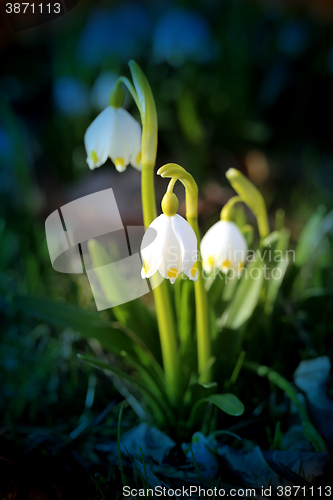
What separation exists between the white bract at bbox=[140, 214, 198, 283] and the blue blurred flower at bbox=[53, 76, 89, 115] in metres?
1.61

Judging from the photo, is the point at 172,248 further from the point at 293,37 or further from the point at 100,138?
the point at 293,37

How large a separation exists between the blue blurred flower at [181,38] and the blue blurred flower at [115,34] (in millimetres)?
111

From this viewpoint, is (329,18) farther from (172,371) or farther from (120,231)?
(172,371)

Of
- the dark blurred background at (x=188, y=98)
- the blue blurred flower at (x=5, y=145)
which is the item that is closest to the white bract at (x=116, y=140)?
the dark blurred background at (x=188, y=98)

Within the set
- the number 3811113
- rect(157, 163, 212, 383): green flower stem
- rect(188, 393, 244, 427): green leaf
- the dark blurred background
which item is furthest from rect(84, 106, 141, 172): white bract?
the dark blurred background

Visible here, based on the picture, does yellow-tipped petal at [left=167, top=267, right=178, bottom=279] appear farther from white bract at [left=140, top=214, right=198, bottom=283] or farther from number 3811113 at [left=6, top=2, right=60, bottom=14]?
number 3811113 at [left=6, top=2, right=60, bottom=14]

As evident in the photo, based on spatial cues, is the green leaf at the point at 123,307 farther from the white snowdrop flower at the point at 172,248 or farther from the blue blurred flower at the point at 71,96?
Result: the blue blurred flower at the point at 71,96

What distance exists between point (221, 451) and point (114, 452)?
0.24m

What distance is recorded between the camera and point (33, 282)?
1.46m

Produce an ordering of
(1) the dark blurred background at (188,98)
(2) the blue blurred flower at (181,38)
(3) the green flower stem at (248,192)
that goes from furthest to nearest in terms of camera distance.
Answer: (2) the blue blurred flower at (181,38), (1) the dark blurred background at (188,98), (3) the green flower stem at (248,192)

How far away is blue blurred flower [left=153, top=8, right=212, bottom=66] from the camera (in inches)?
79.7

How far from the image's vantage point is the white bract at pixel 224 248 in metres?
0.82

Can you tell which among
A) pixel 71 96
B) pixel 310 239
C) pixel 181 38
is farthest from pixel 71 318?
Answer: pixel 181 38

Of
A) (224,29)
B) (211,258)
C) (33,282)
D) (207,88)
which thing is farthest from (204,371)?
(224,29)
